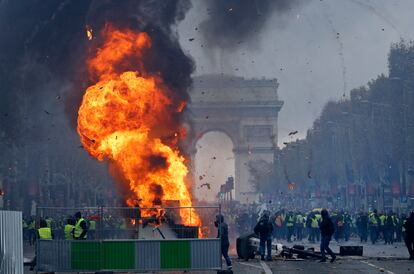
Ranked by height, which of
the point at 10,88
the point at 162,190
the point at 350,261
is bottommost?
the point at 350,261

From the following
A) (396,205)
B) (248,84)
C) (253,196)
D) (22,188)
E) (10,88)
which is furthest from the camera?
(253,196)

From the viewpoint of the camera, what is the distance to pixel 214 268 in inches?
958

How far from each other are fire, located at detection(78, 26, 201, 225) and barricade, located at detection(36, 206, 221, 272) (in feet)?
25.0

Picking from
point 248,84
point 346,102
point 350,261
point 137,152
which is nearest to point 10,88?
point 137,152

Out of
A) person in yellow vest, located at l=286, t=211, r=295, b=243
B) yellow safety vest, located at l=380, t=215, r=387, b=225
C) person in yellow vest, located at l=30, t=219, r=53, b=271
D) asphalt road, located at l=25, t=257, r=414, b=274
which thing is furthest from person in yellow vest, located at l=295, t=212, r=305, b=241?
person in yellow vest, located at l=30, t=219, r=53, b=271

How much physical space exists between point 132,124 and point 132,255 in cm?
1046

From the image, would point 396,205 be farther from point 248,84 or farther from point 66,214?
point 66,214

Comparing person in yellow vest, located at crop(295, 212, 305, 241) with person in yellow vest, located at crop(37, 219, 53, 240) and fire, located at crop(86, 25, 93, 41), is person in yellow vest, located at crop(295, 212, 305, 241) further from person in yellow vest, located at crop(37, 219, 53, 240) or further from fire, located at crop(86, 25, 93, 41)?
person in yellow vest, located at crop(37, 219, 53, 240)

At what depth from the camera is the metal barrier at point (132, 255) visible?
23.9 meters

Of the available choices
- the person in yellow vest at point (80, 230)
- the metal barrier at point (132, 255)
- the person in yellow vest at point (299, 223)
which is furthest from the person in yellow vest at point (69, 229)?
the person in yellow vest at point (299, 223)

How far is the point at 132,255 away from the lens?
2397cm

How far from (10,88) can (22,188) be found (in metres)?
30.7

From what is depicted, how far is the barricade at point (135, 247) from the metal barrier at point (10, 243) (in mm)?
2964

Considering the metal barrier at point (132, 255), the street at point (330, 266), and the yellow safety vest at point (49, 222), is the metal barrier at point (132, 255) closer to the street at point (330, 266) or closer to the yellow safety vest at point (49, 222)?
the yellow safety vest at point (49, 222)
